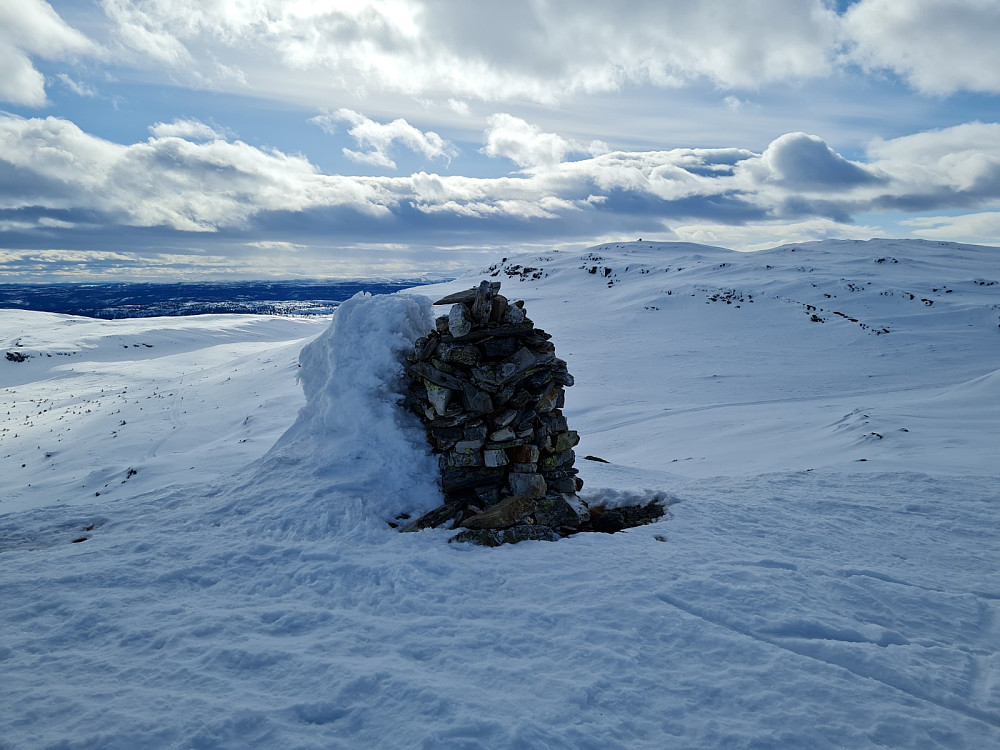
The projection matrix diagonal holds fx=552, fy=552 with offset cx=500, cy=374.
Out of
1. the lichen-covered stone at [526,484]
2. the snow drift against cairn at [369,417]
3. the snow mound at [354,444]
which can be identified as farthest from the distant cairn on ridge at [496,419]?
the snow mound at [354,444]

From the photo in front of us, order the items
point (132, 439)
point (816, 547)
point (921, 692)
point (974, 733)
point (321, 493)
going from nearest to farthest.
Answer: point (974, 733), point (921, 692), point (816, 547), point (321, 493), point (132, 439)

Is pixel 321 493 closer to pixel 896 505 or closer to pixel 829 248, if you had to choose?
pixel 896 505

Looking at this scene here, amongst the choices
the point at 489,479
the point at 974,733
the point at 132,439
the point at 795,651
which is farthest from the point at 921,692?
the point at 132,439

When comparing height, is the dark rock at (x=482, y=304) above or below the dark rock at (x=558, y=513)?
above

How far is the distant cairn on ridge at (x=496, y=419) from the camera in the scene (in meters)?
8.69

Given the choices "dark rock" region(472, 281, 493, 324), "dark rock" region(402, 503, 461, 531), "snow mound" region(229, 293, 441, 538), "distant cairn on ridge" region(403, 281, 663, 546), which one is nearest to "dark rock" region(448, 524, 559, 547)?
"distant cairn on ridge" region(403, 281, 663, 546)

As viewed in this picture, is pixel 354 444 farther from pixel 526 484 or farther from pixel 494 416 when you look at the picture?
pixel 526 484

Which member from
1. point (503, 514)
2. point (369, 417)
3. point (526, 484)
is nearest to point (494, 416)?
point (526, 484)

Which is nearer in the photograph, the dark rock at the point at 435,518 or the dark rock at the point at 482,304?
the dark rock at the point at 435,518

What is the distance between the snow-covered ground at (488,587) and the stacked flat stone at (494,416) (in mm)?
770

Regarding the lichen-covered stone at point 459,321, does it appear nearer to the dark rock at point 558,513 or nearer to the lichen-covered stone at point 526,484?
the lichen-covered stone at point 526,484

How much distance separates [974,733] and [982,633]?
1.80 metres

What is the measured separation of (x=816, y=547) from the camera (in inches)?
293

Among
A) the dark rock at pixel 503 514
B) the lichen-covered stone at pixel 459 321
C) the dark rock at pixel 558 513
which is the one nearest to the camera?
the dark rock at pixel 503 514
